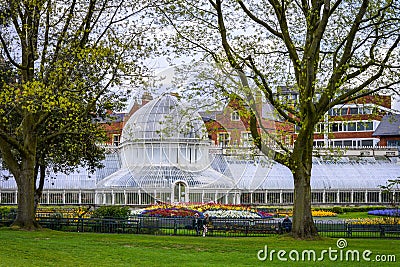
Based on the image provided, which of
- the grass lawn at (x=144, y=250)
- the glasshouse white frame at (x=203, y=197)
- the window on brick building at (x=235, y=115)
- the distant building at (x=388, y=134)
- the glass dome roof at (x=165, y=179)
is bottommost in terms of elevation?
the grass lawn at (x=144, y=250)

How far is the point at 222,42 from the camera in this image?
25719 mm

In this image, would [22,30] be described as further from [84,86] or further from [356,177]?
[356,177]

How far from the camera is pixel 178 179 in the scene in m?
47.0

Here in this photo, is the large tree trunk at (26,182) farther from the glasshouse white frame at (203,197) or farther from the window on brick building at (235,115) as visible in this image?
the glasshouse white frame at (203,197)

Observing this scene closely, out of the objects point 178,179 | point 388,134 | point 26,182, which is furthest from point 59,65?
point 388,134

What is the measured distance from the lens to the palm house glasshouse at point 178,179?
4709 cm

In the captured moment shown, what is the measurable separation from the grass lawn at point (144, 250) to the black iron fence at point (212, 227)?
336 centimetres

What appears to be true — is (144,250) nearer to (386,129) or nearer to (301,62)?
(301,62)

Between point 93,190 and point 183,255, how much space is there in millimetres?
32841

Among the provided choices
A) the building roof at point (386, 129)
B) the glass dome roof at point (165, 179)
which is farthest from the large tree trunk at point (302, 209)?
the building roof at point (386, 129)

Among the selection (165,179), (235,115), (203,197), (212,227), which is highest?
(235,115)

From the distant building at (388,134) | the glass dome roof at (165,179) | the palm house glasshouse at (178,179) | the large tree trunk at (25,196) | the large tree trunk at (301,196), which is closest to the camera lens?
the large tree trunk at (301,196)

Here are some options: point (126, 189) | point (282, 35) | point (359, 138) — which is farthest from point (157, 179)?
point (359, 138)

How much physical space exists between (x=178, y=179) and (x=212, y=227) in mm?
17457
